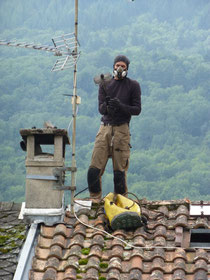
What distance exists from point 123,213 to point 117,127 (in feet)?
7.25

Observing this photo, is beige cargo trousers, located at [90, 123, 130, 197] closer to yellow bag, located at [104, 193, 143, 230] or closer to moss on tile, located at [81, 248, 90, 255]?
yellow bag, located at [104, 193, 143, 230]

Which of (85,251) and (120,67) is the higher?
(120,67)

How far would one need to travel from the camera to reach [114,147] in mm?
13609

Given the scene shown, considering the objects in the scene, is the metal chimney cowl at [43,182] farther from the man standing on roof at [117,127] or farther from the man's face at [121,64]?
the man's face at [121,64]

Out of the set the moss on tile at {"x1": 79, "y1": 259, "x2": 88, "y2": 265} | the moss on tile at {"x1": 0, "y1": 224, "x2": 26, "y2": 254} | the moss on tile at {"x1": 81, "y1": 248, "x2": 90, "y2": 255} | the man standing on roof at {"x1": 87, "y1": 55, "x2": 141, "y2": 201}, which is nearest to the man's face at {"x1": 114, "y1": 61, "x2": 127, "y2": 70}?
the man standing on roof at {"x1": 87, "y1": 55, "x2": 141, "y2": 201}

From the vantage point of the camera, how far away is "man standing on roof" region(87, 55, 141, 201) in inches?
533

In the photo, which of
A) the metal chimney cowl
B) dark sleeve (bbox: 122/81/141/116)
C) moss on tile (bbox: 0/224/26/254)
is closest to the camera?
moss on tile (bbox: 0/224/26/254)

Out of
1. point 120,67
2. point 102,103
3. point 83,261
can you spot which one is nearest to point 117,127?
point 102,103

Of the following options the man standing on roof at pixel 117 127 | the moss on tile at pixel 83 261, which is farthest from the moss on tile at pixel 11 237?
the man standing on roof at pixel 117 127

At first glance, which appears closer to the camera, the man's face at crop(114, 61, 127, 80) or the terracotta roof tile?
the terracotta roof tile

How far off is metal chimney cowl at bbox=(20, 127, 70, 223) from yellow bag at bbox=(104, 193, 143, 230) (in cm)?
71

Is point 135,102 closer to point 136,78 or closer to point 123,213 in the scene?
point 123,213

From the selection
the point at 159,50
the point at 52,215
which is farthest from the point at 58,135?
the point at 159,50

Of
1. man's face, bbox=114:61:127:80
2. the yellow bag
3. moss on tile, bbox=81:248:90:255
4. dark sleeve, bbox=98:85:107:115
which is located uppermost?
man's face, bbox=114:61:127:80
